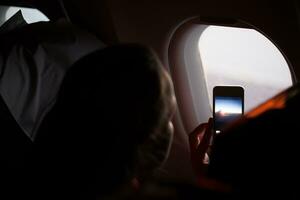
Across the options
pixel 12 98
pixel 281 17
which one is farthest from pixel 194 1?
pixel 12 98

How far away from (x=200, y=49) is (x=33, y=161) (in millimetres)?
1226

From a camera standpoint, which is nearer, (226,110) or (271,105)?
(271,105)

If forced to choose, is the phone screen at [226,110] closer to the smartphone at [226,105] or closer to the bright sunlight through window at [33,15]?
the smartphone at [226,105]

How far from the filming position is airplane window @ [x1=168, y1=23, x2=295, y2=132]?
1837 millimetres

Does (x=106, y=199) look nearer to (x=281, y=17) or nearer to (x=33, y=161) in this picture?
(x=33, y=161)

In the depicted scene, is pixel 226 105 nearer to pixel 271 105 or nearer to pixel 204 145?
pixel 204 145

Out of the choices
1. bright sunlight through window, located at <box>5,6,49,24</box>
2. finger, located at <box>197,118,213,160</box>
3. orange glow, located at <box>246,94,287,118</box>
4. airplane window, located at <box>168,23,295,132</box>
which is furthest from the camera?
bright sunlight through window, located at <box>5,6,49,24</box>

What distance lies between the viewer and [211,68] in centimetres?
209

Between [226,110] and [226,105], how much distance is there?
0.03m

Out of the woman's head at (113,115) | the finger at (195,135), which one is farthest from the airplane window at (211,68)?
the woman's head at (113,115)

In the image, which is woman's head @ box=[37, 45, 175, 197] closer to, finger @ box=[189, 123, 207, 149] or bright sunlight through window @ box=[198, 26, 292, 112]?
finger @ box=[189, 123, 207, 149]

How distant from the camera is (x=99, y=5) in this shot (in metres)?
1.84

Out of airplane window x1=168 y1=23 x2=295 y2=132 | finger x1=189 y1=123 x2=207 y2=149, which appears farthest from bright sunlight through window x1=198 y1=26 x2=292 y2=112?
finger x1=189 y1=123 x2=207 y2=149

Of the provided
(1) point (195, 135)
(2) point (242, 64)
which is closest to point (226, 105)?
(1) point (195, 135)
